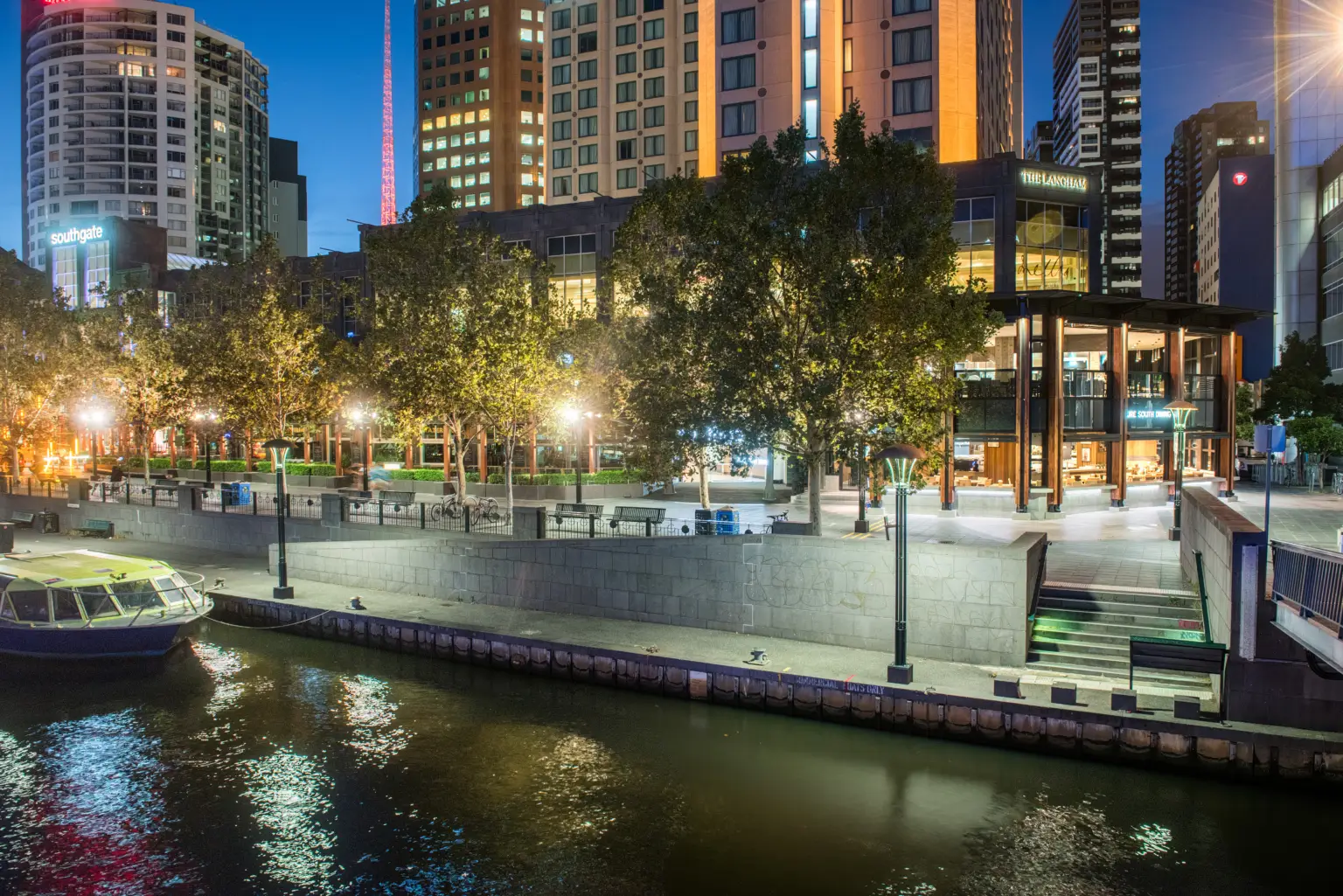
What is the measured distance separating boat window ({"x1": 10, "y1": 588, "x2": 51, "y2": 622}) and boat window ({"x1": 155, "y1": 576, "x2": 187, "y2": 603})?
258cm

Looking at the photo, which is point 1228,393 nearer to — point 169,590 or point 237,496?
point 169,590

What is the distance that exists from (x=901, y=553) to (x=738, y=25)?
55.3m

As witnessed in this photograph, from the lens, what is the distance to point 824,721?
18391mm

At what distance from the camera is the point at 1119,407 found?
39.0 m

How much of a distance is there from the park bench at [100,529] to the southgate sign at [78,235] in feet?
344

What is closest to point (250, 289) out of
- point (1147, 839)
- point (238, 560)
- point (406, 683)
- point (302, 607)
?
point (238, 560)

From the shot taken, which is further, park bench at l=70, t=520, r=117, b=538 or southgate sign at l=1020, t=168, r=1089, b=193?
southgate sign at l=1020, t=168, r=1089, b=193

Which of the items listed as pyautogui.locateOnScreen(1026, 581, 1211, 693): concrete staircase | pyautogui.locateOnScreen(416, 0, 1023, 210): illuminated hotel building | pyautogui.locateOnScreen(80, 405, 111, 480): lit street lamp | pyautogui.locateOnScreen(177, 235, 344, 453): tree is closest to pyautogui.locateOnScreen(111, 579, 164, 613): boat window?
pyautogui.locateOnScreen(1026, 581, 1211, 693): concrete staircase

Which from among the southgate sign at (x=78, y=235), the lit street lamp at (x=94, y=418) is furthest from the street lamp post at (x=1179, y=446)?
the southgate sign at (x=78, y=235)

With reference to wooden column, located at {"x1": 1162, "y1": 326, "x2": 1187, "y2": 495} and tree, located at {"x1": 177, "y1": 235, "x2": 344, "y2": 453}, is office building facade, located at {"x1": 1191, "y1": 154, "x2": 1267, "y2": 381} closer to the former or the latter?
wooden column, located at {"x1": 1162, "y1": 326, "x2": 1187, "y2": 495}

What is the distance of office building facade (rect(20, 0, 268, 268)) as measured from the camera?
163 metres

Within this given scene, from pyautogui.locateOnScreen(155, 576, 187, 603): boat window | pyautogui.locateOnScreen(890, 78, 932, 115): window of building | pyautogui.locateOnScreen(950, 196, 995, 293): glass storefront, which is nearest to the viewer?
pyautogui.locateOnScreen(155, 576, 187, 603): boat window

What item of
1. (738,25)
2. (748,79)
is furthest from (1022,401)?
(738,25)

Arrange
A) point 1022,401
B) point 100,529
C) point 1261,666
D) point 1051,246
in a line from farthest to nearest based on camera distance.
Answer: point 1051,246 < point 100,529 < point 1022,401 < point 1261,666
